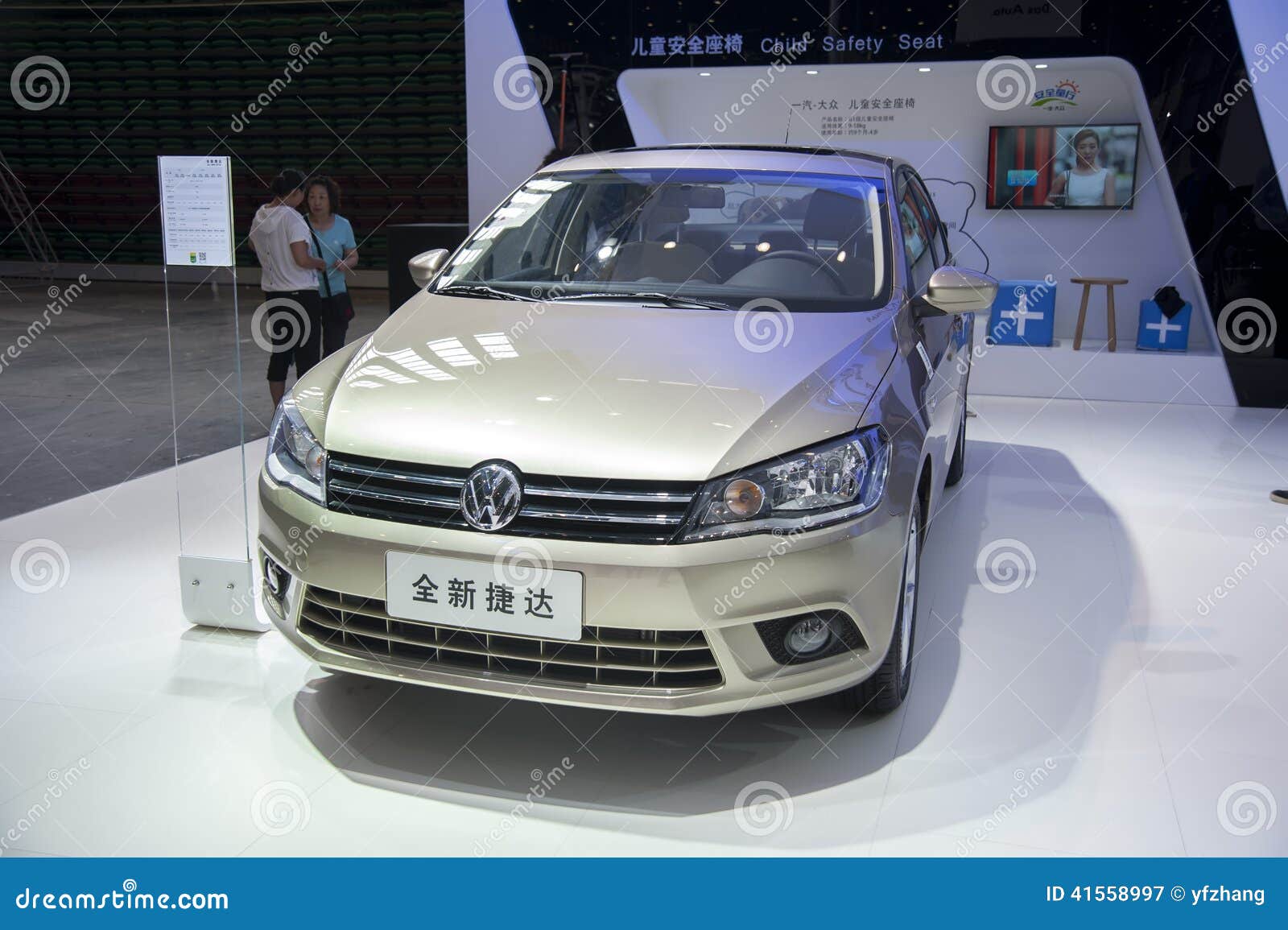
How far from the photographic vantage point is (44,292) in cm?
1234

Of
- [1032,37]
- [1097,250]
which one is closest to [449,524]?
[1032,37]

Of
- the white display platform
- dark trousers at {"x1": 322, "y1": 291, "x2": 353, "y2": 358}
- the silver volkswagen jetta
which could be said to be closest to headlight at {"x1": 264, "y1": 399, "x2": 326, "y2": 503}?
the silver volkswagen jetta

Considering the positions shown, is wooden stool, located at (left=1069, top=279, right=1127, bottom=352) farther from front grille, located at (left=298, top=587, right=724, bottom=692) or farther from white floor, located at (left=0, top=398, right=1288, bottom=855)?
front grille, located at (left=298, top=587, right=724, bottom=692)

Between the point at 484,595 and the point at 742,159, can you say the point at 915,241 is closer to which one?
the point at 742,159

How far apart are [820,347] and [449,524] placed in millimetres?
904

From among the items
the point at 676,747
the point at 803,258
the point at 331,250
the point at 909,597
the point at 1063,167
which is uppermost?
the point at 803,258

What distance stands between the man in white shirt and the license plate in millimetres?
3577

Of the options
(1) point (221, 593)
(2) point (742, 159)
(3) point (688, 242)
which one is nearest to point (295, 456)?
(1) point (221, 593)

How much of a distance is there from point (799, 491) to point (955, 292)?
0.95 meters

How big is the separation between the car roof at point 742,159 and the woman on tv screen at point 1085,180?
4485mm

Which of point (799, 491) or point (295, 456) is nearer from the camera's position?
point (799, 491)

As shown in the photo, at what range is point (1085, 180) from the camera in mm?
7457

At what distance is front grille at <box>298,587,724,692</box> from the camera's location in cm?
212

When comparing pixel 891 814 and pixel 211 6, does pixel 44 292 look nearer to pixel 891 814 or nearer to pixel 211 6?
pixel 211 6
